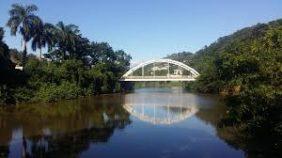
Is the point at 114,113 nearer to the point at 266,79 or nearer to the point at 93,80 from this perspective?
the point at 266,79

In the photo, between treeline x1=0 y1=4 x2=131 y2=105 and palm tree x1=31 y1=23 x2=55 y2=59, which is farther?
palm tree x1=31 y1=23 x2=55 y2=59

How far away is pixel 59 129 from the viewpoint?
25609 millimetres

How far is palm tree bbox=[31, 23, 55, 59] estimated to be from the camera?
58.5 meters

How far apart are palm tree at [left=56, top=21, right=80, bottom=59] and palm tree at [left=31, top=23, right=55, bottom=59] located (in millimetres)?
1477

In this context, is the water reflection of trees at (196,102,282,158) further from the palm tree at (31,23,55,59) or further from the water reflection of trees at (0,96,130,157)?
the palm tree at (31,23,55,59)

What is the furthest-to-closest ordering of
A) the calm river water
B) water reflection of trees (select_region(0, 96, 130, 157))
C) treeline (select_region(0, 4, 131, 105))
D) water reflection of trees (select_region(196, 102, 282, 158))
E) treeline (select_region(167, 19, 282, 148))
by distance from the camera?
1. treeline (select_region(0, 4, 131, 105))
2. water reflection of trees (select_region(0, 96, 130, 157))
3. treeline (select_region(167, 19, 282, 148))
4. the calm river water
5. water reflection of trees (select_region(196, 102, 282, 158))

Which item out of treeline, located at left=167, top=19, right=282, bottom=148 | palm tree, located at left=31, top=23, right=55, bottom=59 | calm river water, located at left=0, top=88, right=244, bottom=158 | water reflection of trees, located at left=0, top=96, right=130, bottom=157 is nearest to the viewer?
calm river water, located at left=0, top=88, right=244, bottom=158

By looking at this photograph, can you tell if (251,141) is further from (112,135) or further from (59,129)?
(59,129)

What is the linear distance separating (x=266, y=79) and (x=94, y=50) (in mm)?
56652

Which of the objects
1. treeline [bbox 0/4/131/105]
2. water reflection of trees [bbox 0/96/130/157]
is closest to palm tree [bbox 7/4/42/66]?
treeline [bbox 0/4/131/105]

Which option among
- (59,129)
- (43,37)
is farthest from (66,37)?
(59,129)

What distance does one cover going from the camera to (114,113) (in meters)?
35.7

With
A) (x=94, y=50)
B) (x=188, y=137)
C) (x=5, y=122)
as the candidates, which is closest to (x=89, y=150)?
(x=188, y=137)

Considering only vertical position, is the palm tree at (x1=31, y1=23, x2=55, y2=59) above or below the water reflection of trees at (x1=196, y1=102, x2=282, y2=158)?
above
